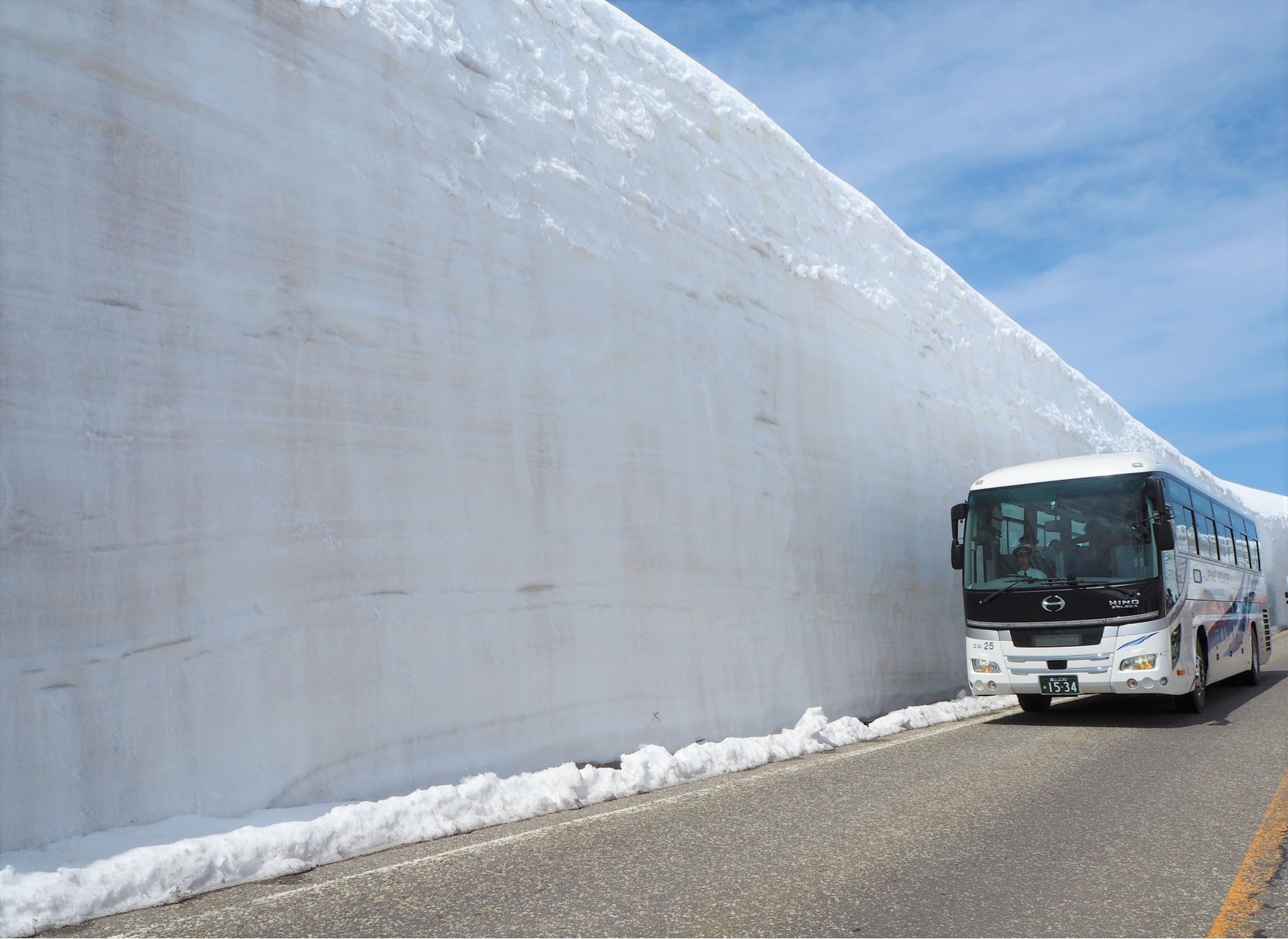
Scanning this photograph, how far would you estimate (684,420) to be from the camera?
372 inches

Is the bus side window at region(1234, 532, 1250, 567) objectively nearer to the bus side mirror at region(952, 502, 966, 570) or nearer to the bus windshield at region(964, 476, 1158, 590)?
the bus windshield at region(964, 476, 1158, 590)

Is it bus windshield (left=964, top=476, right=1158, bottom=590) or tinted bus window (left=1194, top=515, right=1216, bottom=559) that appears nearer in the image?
bus windshield (left=964, top=476, right=1158, bottom=590)

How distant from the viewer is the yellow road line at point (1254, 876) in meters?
3.49

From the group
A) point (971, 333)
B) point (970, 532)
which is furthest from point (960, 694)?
point (971, 333)

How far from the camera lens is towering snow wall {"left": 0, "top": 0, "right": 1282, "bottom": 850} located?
4.87 metres

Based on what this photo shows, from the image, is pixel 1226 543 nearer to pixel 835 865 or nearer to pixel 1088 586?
pixel 1088 586

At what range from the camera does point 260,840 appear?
4629 mm

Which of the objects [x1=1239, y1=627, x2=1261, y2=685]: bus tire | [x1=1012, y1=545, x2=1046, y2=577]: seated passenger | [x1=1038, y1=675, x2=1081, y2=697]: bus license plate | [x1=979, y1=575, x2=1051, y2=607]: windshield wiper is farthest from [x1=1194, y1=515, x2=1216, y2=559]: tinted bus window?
[x1=1038, y1=675, x2=1081, y2=697]: bus license plate

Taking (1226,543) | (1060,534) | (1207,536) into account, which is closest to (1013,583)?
(1060,534)

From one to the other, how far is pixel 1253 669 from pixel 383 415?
12.9 meters

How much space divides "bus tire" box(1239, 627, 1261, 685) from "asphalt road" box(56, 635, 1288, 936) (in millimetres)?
7942

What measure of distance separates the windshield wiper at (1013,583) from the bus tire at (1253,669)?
5.97 meters

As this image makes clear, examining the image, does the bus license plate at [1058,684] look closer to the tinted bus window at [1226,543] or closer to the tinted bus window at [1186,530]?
the tinted bus window at [1186,530]

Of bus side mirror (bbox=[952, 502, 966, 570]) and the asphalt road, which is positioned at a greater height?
bus side mirror (bbox=[952, 502, 966, 570])
